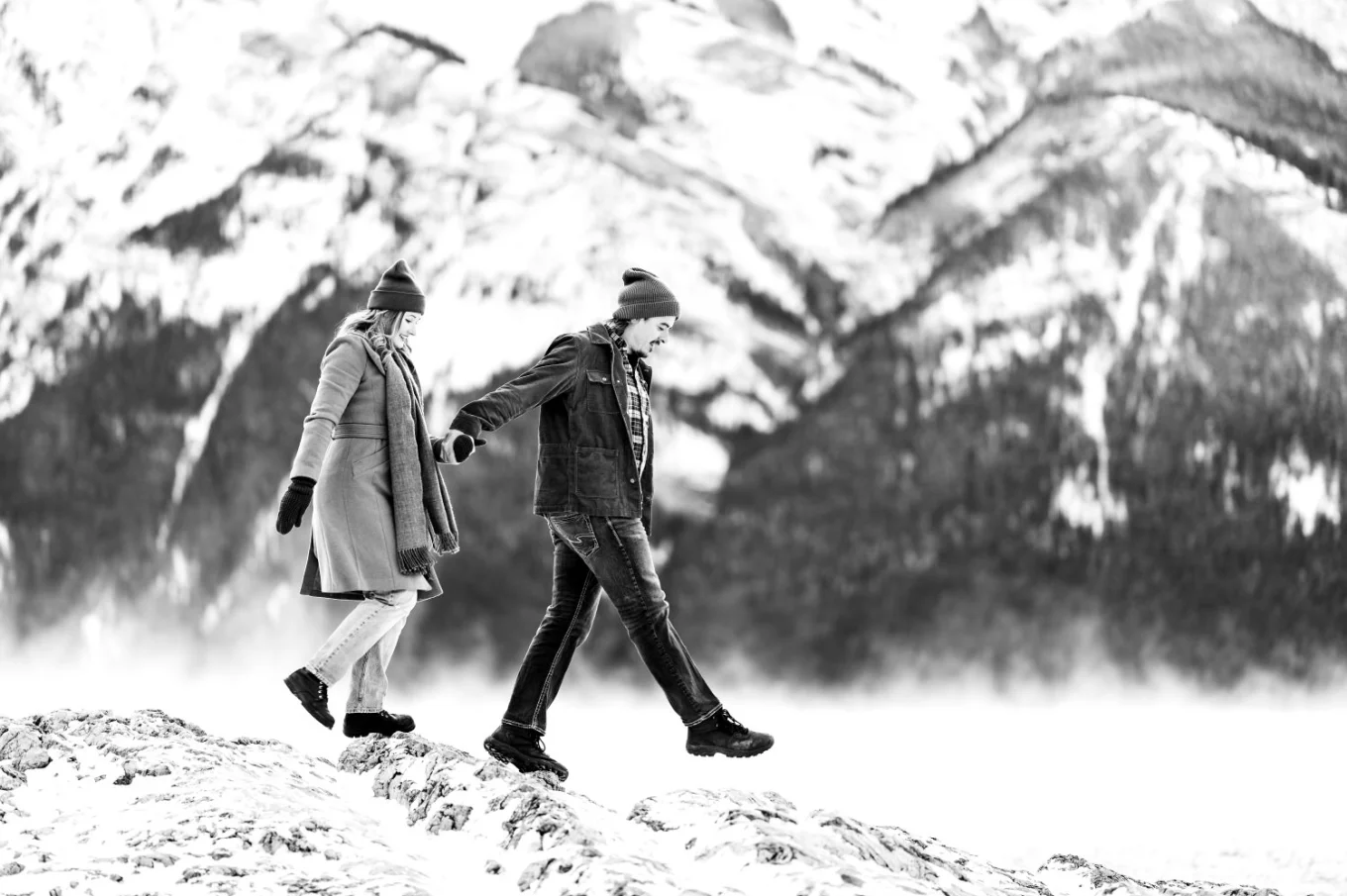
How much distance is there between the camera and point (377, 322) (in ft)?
13.8

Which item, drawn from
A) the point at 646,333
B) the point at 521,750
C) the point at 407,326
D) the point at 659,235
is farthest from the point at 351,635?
the point at 659,235

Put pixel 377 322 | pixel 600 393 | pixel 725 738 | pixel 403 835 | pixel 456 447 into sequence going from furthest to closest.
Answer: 1. pixel 377 322
2. pixel 600 393
3. pixel 725 738
4. pixel 456 447
5. pixel 403 835

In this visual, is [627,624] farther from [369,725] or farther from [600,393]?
[369,725]

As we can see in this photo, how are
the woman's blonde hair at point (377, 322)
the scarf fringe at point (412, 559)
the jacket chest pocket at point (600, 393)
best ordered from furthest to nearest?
the woman's blonde hair at point (377, 322) → the scarf fringe at point (412, 559) → the jacket chest pocket at point (600, 393)

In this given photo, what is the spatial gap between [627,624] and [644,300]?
2.88ft

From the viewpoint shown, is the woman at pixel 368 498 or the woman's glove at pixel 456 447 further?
the woman at pixel 368 498

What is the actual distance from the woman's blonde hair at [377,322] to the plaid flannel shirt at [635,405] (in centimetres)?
64

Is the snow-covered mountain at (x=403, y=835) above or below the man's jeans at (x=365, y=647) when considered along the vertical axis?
below

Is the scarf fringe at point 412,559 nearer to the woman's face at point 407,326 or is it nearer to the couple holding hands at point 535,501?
the couple holding hands at point 535,501

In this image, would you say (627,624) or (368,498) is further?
(368,498)

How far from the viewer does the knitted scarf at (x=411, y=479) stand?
4086 mm

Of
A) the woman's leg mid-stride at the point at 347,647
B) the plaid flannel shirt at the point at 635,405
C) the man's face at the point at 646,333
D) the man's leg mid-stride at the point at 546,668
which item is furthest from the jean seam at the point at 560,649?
the man's face at the point at 646,333

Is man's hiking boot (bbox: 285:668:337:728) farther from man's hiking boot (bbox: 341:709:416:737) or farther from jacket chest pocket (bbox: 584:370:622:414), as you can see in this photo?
jacket chest pocket (bbox: 584:370:622:414)

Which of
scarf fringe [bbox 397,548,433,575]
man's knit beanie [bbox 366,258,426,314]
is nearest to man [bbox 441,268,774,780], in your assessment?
scarf fringe [bbox 397,548,433,575]
